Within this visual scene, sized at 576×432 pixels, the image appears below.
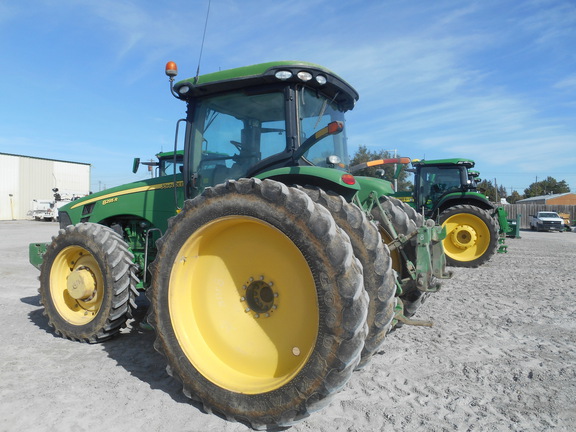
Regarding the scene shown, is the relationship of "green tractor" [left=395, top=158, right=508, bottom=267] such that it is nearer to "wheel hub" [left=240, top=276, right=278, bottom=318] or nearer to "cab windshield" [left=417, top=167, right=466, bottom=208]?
"cab windshield" [left=417, top=167, right=466, bottom=208]

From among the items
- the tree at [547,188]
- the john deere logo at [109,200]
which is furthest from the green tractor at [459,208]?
the tree at [547,188]

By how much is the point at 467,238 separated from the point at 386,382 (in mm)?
8361

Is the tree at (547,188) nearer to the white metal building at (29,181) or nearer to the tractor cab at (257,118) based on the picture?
the white metal building at (29,181)

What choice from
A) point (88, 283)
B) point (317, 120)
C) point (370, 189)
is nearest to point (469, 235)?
point (370, 189)

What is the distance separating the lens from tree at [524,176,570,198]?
6794 centimetres

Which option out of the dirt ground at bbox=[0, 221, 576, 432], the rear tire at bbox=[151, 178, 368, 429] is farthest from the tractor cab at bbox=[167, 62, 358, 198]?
the dirt ground at bbox=[0, 221, 576, 432]

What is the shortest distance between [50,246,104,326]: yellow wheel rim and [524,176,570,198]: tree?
243ft

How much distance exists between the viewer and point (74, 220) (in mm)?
5074

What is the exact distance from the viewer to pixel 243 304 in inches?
116

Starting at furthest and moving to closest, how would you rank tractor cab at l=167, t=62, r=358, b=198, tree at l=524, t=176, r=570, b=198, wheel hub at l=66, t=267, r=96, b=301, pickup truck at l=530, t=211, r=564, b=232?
tree at l=524, t=176, r=570, b=198 < pickup truck at l=530, t=211, r=564, b=232 < wheel hub at l=66, t=267, r=96, b=301 < tractor cab at l=167, t=62, r=358, b=198

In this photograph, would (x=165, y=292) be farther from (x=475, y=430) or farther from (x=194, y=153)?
(x=475, y=430)

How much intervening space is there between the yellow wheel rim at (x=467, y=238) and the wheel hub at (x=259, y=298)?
337 inches

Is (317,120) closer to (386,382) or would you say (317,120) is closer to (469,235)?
(386,382)

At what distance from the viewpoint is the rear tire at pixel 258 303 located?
7.82 ft
